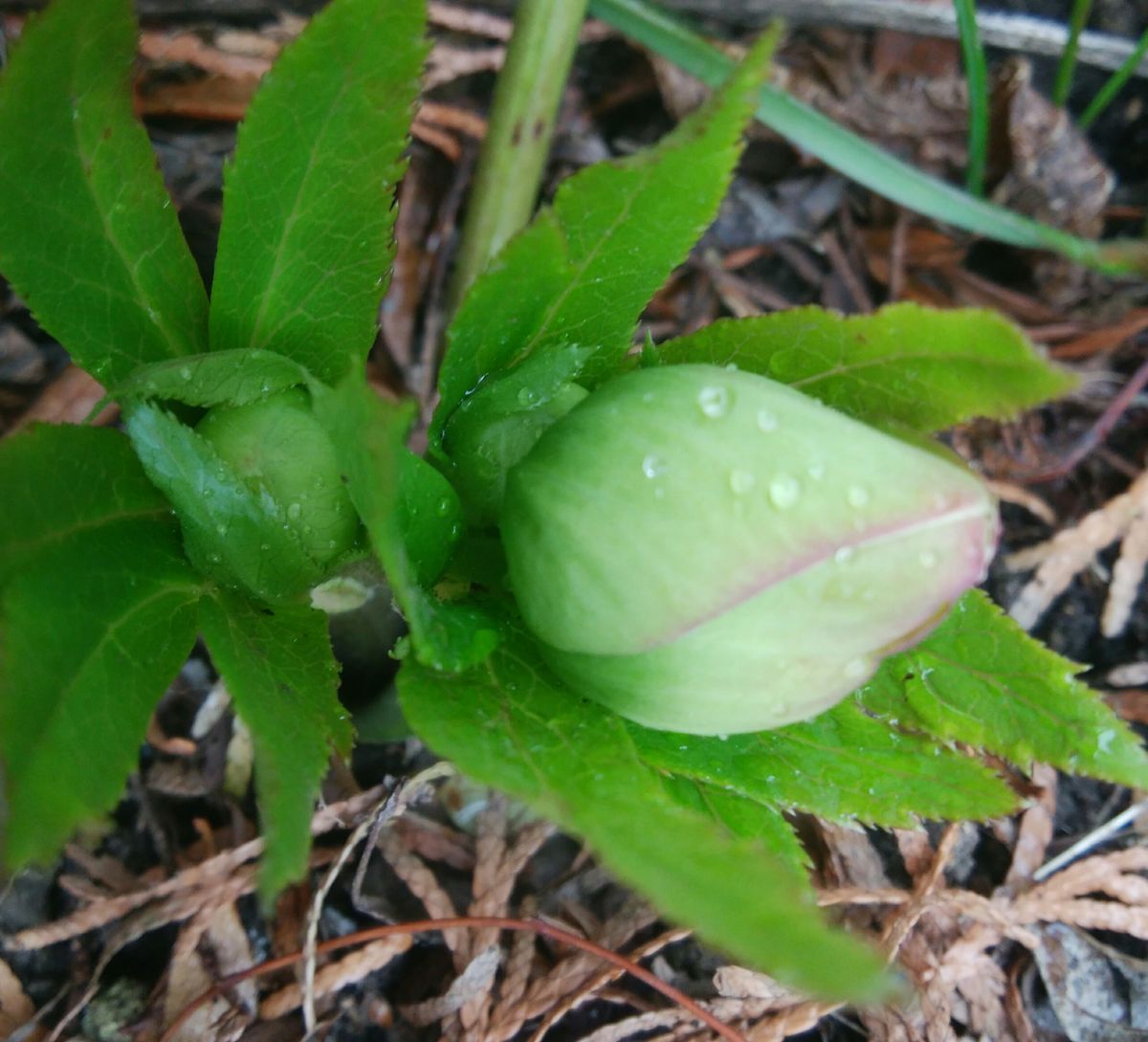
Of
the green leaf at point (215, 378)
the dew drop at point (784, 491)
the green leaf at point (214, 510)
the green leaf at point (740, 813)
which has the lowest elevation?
the green leaf at point (740, 813)

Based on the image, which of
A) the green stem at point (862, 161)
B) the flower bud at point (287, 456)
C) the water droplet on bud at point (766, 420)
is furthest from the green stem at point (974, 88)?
the flower bud at point (287, 456)

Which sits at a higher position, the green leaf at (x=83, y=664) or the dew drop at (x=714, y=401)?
the dew drop at (x=714, y=401)

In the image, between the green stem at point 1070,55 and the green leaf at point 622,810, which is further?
the green stem at point 1070,55

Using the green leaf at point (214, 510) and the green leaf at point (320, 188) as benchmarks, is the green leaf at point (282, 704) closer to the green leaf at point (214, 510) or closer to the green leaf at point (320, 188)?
the green leaf at point (214, 510)

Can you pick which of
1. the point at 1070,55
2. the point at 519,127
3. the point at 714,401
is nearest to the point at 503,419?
the point at 714,401

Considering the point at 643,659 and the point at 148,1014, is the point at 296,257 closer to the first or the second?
the point at 643,659

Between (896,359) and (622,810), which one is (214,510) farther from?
(896,359)

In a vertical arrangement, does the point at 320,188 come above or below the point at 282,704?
above

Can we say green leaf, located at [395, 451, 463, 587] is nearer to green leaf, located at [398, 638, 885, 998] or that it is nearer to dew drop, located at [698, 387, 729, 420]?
green leaf, located at [398, 638, 885, 998]

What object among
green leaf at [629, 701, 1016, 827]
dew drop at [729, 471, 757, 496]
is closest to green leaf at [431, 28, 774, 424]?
dew drop at [729, 471, 757, 496]
